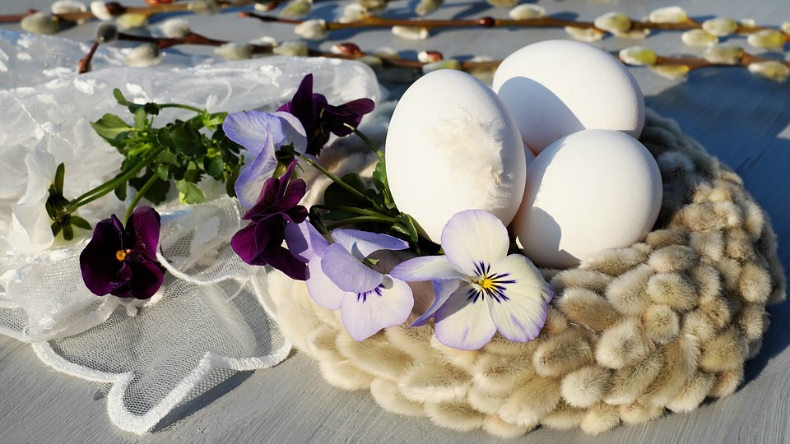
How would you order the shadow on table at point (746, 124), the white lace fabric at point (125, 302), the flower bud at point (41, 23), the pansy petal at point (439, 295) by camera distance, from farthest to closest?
the flower bud at point (41, 23), the shadow on table at point (746, 124), the white lace fabric at point (125, 302), the pansy petal at point (439, 295)

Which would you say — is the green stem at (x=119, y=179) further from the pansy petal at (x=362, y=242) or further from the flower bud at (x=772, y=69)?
the flower bud at (x=772, y=69)

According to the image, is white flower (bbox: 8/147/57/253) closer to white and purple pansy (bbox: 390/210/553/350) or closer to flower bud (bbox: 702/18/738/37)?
white and purple pansy (bbox: 390/210/553/350)

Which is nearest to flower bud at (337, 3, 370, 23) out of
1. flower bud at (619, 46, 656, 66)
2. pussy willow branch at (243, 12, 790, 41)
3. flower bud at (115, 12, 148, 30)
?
pussy willow branch at (243, 12, 790, 41)

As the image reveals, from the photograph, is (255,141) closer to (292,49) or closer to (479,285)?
(479,285)

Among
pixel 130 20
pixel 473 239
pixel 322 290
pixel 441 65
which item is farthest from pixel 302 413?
pixel 130 20

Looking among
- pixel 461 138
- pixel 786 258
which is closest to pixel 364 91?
pixel 461 138

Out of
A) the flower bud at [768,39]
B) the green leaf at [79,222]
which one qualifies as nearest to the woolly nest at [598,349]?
the green leaf at [79,222]
